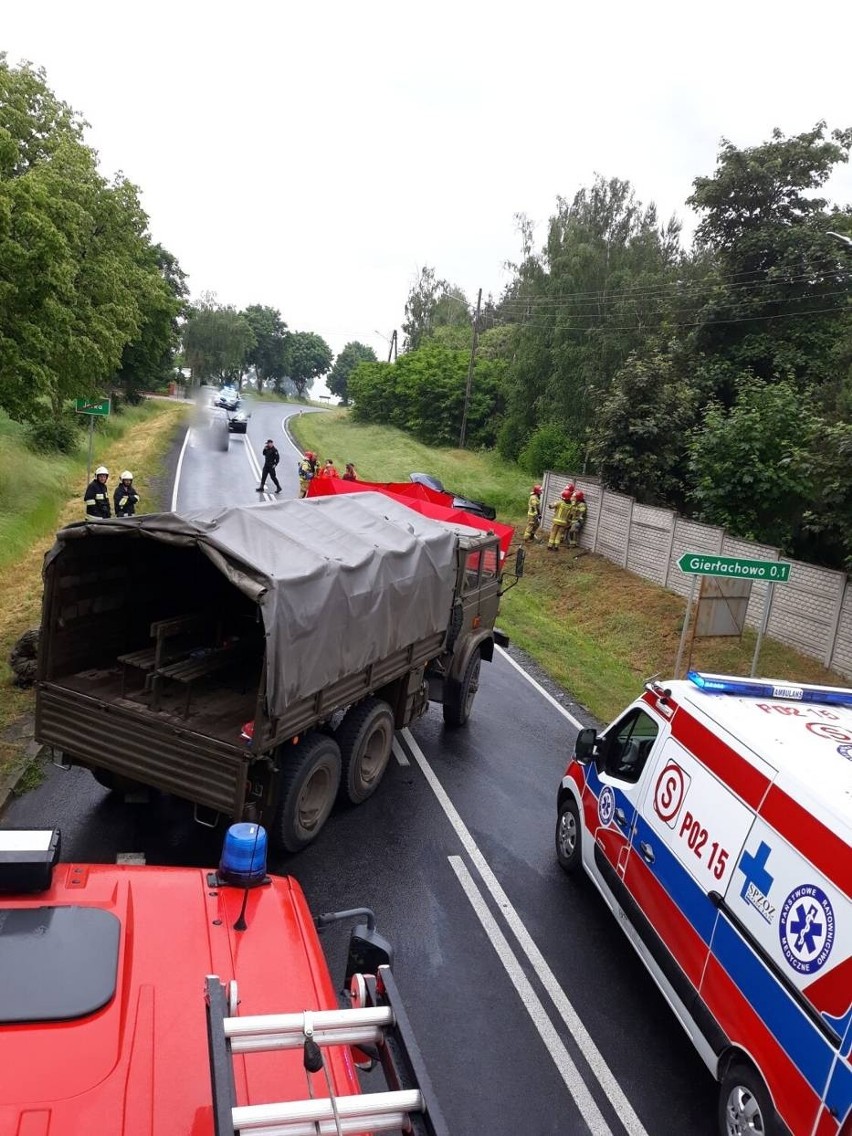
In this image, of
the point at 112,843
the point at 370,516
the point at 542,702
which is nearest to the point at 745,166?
the point at 542,702

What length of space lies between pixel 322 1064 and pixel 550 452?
33632 mm

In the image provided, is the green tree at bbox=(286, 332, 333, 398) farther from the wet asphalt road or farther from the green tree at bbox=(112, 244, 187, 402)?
the wet asphalt road

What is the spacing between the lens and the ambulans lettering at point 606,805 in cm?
609

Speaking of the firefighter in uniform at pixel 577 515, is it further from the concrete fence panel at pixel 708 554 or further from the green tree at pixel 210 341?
the green tree at pixel 210 341

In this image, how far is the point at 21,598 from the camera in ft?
40.3

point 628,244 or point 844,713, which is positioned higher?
point 628,244

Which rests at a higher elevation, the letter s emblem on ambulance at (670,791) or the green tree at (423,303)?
the green tree at (423,303)

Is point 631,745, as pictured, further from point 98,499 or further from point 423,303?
point 423,303

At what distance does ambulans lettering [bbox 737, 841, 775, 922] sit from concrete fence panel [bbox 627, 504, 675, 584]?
14.3 meters

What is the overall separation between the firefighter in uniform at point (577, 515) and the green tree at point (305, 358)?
72747mm

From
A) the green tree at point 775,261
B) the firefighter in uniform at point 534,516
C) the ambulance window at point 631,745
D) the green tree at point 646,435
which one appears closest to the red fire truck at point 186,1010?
the ambulance window at point 631,745

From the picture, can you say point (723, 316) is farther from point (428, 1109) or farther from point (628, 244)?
point (428, 1109)

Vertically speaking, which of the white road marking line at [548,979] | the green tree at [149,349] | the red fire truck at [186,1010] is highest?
the green tree at [149,349]

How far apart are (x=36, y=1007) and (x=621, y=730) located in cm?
461
